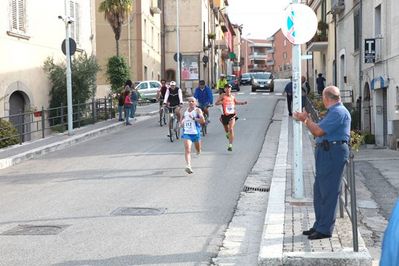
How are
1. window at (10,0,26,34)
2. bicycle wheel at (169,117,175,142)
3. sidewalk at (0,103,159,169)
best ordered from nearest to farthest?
sidewalk at (0,103,159,169), bicycle wheel at (169,117,175,142), window at (10,0,26,34)

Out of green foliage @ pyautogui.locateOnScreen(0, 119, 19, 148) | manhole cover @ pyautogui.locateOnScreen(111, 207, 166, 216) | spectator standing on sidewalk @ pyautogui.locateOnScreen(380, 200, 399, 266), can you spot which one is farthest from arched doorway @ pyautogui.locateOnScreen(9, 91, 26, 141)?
spectator standing on sidewalk @ pyautogui.locateOnScreen(380, 200, 399, 266)

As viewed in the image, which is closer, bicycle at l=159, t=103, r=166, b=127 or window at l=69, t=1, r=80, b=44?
bicycle at l=159, t=103, r=166, b=127

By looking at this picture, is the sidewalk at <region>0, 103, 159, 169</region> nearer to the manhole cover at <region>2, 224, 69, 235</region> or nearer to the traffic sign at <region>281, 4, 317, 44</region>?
the manhole cover at <region>2, 224, 69, 235</region>

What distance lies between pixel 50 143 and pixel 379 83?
10303 millimetres

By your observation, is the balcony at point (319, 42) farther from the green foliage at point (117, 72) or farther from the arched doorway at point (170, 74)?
the arched doorway at point (170, 74)

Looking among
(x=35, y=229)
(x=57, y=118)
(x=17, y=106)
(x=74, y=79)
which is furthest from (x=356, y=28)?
(x=35, y=229)

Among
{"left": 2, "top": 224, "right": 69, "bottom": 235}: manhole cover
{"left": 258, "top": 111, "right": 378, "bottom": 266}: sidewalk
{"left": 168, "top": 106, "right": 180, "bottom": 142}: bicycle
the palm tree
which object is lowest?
{"left": 2, "top": 224, "right": 69, "bottom": 235}: manhole cover

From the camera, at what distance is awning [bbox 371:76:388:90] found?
1908cm

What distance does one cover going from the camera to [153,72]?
48938 millimetres

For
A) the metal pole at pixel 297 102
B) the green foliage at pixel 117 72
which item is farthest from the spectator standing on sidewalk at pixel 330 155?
the green foliage at pixel 117 72

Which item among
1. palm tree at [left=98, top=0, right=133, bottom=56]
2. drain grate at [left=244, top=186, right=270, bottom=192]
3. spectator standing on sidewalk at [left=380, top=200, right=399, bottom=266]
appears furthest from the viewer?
palm tree at [left=98, top=0, right=133, bottom=56]

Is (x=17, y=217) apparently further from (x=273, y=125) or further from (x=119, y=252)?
(x=273, y=125)

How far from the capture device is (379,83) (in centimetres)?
1966

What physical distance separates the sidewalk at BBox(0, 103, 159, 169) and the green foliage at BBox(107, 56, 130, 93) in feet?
27.5
